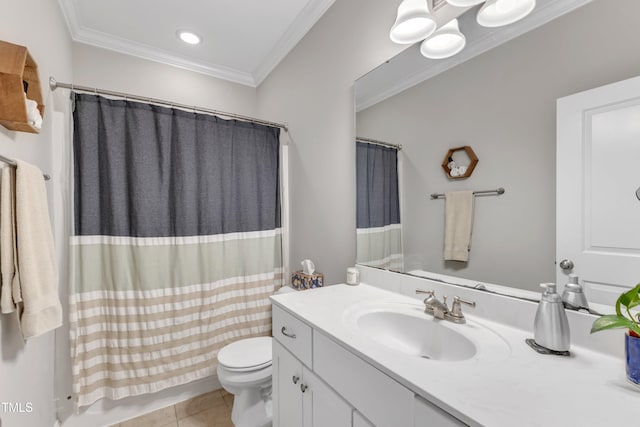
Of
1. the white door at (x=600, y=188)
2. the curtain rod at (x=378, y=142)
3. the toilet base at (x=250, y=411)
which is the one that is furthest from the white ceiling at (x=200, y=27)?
the toilet base at (x=250, y=411)

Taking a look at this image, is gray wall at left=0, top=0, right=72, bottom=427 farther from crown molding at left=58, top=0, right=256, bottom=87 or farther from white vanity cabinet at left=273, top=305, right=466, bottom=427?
white vanity cabinet at left=273, top=305, right=466, bottom=427

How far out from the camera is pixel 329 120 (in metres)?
1.75

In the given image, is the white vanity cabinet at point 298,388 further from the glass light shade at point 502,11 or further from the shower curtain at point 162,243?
the glass light shade at point 502,11

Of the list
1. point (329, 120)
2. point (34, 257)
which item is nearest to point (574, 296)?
point (329, 120)

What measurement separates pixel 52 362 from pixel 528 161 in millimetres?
2438

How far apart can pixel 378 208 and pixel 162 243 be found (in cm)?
135

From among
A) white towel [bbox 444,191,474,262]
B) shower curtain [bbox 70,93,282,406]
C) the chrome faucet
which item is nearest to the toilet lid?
shower curtain [bbox 70,93,282,406]

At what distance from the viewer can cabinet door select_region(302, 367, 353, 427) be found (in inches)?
32.7

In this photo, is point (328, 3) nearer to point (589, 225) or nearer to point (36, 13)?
point (36, 13)

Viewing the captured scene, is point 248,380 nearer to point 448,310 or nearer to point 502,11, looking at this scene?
point 448,310

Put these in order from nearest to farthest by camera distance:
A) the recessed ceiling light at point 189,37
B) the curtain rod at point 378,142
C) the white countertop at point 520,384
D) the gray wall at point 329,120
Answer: the white countertop at point 520,384 < the curtain rod at point 378,142 < the gray wall at point 329,120 < the recessed ceiling light at point 189,37

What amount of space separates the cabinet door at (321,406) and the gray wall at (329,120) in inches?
28.7

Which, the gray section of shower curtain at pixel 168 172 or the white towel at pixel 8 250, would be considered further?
the gray section of shower curtain at pixel 168 172

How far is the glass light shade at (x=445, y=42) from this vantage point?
3.55 feet
